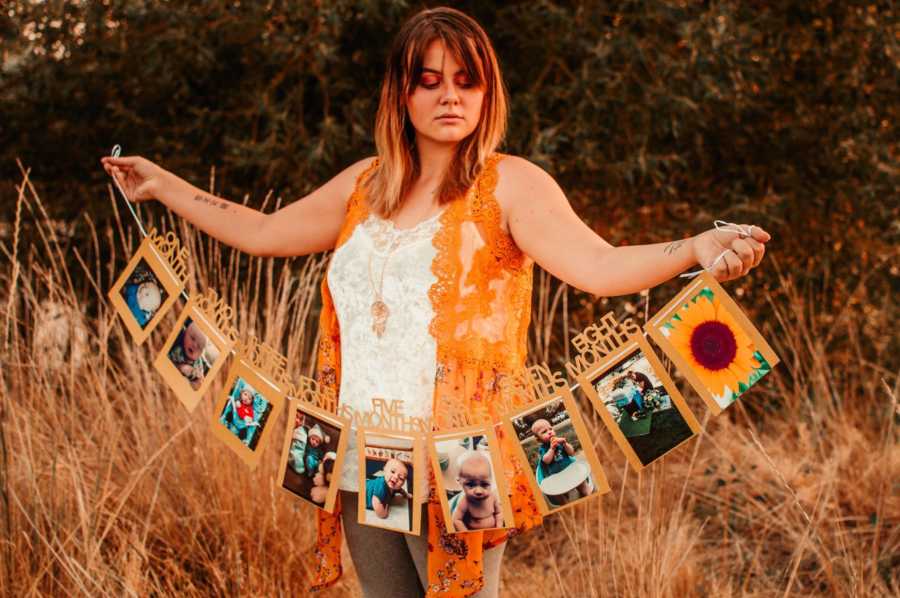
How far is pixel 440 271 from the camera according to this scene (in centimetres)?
183

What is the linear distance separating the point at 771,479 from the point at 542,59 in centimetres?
240

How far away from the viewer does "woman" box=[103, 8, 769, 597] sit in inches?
71.6

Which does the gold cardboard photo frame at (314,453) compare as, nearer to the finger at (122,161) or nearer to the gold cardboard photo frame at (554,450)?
the gold cardboard photo frame at (554,450)

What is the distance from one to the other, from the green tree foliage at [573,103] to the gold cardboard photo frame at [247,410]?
2525 millimetres

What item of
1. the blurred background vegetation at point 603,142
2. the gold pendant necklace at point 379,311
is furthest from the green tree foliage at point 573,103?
the gold pendant necklace at point 379,311

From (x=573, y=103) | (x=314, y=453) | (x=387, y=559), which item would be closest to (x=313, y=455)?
(x=314, y=453)

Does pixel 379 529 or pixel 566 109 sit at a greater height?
pixel 566 109

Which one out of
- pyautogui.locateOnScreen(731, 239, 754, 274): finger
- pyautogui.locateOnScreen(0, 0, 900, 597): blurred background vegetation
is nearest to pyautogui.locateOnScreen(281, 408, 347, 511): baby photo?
pyautogui.locateOnScreen(731, 239, 754, 274): finger

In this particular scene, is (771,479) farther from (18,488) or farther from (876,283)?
(18,488)

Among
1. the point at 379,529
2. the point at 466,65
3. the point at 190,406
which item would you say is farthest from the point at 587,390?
the point at 190,406

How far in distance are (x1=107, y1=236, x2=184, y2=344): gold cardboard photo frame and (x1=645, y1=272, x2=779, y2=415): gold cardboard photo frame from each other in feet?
3.70

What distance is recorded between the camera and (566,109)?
15.4ft

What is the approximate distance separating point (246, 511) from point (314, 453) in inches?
46.9

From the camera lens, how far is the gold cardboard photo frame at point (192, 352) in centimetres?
203
